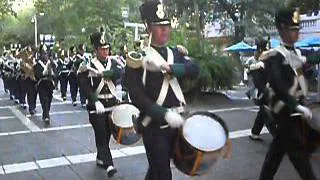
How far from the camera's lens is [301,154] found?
4.77 meters

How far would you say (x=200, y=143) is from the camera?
3.96 m

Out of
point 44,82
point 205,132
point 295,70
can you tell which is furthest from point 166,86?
point 44,82

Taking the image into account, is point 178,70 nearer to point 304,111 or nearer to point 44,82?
point 304,111

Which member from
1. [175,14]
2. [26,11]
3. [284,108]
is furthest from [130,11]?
[284,108]

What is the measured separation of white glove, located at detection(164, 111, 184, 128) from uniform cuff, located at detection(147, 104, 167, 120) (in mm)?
41

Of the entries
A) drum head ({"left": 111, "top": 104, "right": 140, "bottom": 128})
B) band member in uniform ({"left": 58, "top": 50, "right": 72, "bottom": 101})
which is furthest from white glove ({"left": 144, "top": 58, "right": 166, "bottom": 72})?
band member in uniform ({"left": 58, "top": 50, "right": 72, "bottom": 101})

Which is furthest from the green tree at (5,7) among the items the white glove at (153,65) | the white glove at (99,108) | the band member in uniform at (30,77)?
the white glove at (153,65)

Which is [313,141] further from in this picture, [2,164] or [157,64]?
[2,164]

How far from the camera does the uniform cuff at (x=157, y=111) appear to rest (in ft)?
13.1

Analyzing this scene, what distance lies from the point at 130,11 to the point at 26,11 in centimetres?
3225

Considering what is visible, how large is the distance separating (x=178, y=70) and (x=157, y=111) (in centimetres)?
41

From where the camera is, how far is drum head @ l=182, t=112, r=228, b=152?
3967mm

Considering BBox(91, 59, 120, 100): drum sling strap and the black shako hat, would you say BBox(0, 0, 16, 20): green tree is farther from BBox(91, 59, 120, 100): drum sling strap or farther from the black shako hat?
the black shako hat

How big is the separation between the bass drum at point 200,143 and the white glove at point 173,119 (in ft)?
0.19
